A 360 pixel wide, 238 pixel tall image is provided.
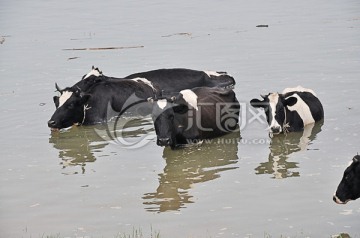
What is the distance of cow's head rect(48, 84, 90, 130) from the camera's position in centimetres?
1648

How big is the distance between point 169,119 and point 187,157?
758mm

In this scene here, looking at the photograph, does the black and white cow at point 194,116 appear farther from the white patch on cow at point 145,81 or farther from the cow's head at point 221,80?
the cow's head at point 221,80

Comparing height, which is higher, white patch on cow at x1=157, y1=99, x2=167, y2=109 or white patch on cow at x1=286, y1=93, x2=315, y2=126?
white patch on cow at x1=157, y1=99, x2=167, y2=109

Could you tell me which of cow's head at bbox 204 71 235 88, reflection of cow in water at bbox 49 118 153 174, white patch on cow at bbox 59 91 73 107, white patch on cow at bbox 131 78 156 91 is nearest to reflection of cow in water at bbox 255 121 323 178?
reflection of cow in water at bbox 49 118 153 174

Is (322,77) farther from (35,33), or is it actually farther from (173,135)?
(35,33)

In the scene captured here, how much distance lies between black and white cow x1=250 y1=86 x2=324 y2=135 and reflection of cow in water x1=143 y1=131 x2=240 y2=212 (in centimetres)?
73

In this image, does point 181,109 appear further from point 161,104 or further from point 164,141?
point 164,141

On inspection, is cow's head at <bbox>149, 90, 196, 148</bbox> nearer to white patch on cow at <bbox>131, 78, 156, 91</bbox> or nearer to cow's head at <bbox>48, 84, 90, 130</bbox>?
cow's head at <bbox>48, 84, 90, 130</bbox>

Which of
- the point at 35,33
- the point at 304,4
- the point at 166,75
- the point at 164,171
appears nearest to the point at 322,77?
the point at 166,75

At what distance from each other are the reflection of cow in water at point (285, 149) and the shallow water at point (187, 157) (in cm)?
4

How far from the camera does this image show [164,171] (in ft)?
43.6

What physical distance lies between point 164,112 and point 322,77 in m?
6.87

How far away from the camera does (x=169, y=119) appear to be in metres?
14.3

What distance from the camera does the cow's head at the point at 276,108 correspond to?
48.5ft
